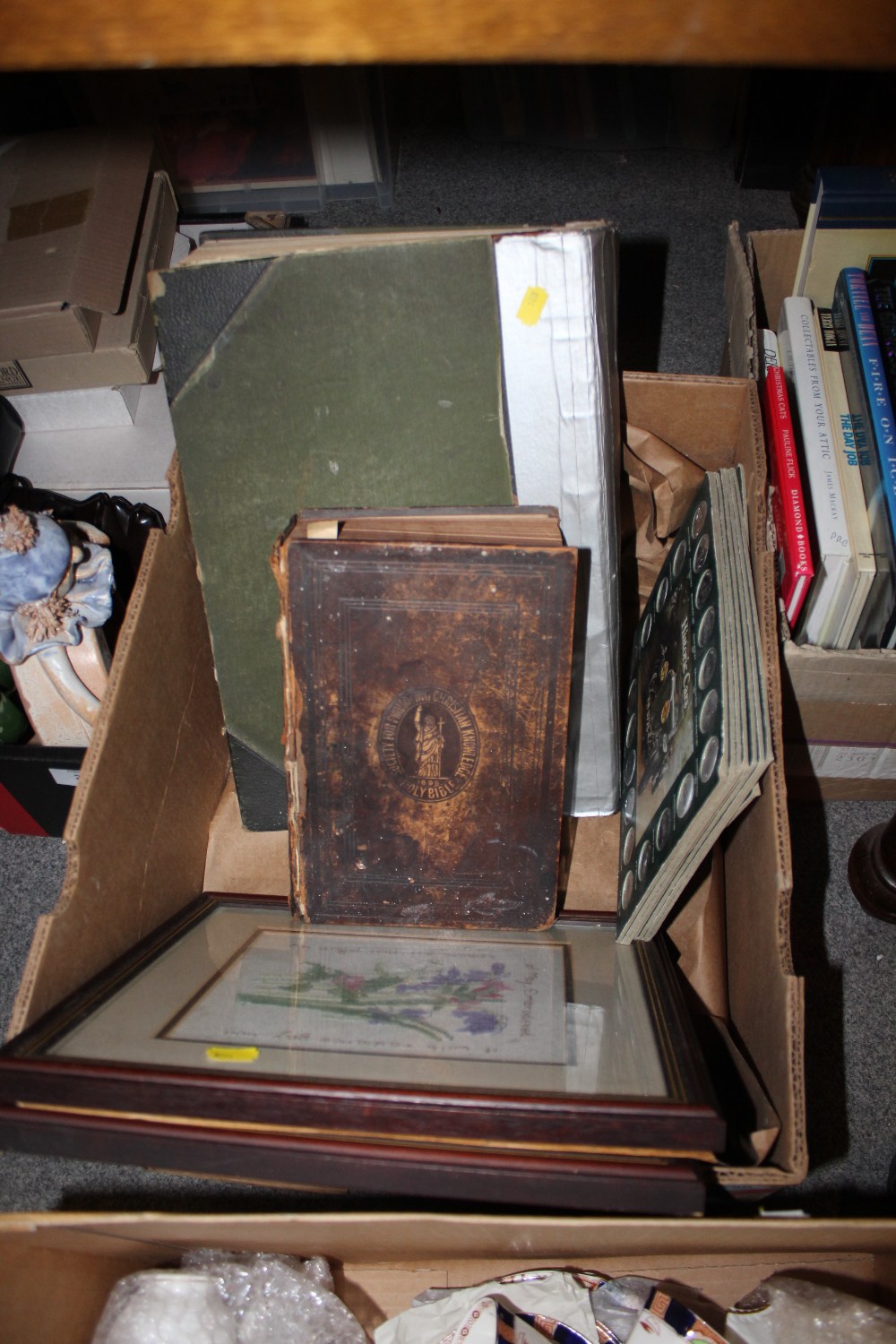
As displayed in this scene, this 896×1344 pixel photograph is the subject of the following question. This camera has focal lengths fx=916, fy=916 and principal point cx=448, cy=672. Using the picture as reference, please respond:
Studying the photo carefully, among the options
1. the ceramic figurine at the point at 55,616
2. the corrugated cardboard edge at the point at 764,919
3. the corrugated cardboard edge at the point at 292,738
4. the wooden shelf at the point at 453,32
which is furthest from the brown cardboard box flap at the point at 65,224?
the wooden shelf at the point at 453,32

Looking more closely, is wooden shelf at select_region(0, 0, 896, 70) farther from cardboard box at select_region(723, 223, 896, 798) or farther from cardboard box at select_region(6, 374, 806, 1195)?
cardboard box at select_region(723, 223, 896, 798)

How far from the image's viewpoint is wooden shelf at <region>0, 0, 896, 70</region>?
0.49 feet

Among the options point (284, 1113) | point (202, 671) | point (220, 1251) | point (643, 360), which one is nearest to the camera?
point (284, 1113)

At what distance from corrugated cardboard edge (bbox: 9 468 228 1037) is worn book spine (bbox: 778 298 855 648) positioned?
0.70 metres

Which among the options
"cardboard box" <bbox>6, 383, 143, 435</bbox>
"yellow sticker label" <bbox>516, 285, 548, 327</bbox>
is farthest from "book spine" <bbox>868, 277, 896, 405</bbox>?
"cardboard box" <bbox>6, 383, 143, 435</bbox>

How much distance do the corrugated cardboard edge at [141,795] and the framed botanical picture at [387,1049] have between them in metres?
0.03

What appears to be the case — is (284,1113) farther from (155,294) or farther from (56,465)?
(56,465)

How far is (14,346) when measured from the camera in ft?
4.25

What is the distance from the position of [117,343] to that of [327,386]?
0.61 m

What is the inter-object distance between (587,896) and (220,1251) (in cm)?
55

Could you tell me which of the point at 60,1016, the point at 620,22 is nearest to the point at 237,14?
the point at 620,22

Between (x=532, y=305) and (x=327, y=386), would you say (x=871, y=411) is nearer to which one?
(x=532, y=305)

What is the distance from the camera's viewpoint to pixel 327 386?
877mm

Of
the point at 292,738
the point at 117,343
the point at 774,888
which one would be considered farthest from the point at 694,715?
the point at 117,343
